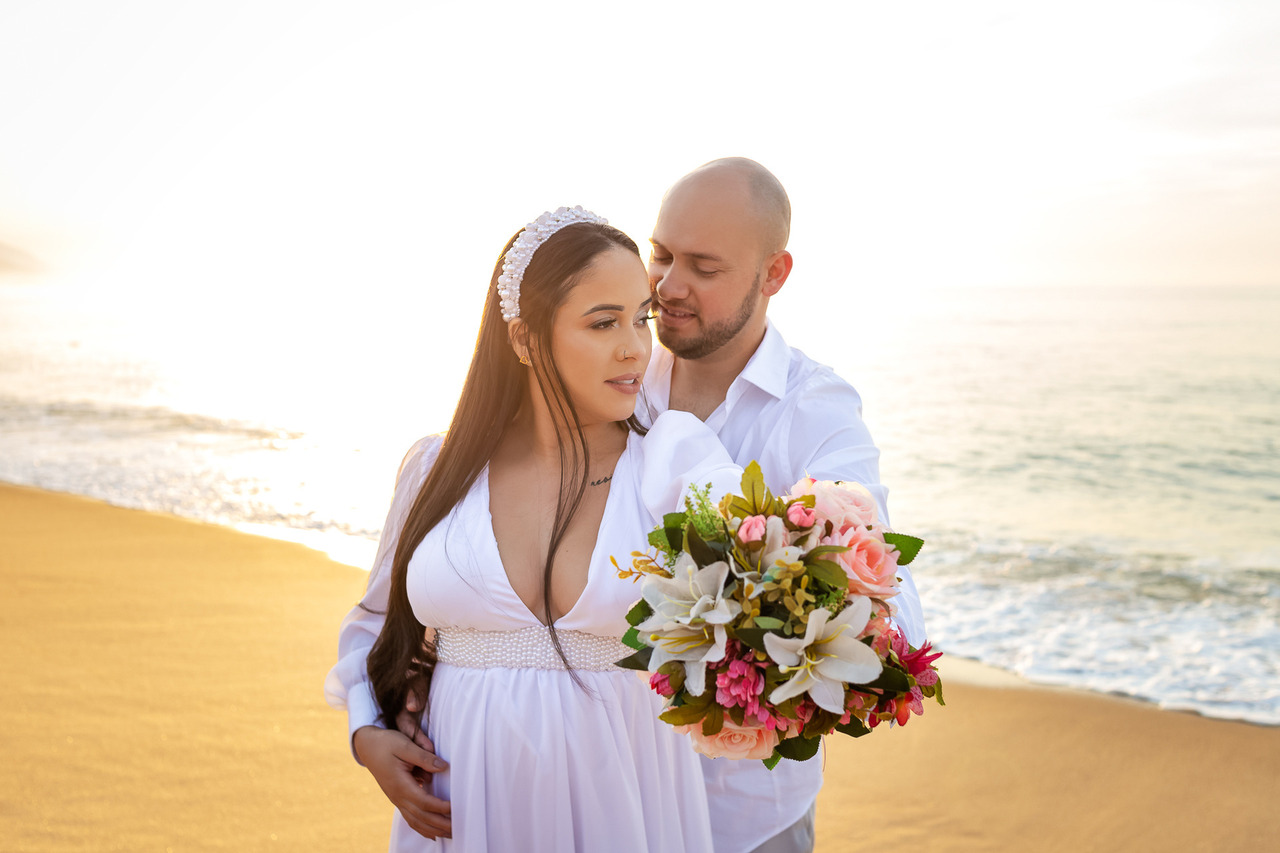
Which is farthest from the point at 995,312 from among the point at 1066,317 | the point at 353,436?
the point at 353,436

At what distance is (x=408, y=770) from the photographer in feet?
7.51

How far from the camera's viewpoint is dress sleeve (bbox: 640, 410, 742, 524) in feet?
7.09

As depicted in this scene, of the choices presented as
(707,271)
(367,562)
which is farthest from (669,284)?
(367,562)

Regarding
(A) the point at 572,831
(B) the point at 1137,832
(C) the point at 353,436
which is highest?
(A) the point at 572,831

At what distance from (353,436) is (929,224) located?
26038mm

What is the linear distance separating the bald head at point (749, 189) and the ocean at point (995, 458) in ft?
14.3

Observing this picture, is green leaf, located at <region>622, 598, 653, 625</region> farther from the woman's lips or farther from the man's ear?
the man's ear

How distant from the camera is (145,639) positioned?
5973mm

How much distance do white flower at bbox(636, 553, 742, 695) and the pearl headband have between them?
103 centimetres

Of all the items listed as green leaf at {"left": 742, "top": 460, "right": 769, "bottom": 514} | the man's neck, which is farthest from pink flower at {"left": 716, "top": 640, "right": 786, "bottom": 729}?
the man's neck

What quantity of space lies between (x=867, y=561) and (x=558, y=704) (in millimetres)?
953

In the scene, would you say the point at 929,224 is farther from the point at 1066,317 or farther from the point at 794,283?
the point at 794,283

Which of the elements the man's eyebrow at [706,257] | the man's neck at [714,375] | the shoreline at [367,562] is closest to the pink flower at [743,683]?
the man's neck at [714,375]

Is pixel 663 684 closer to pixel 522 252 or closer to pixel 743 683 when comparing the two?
pixel 743 683
